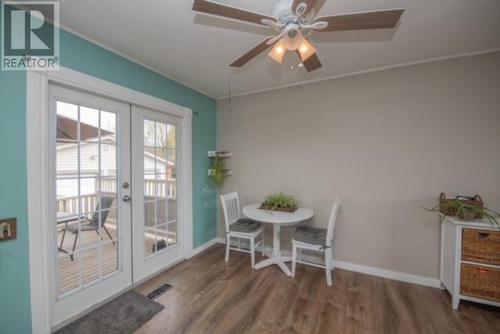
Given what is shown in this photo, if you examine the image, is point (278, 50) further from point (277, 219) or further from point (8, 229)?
point (8, 229)

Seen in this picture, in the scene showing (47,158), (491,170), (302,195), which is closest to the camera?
Answer: (47,158)

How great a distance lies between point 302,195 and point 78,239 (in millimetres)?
2597

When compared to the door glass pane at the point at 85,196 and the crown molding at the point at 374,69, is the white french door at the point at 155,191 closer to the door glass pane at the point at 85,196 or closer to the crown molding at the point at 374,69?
the door glass pane at the point at 85,196

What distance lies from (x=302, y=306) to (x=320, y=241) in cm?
70

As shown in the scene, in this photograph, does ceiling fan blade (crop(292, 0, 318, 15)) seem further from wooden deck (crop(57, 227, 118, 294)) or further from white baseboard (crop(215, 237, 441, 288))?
white baseboard (crop(215, 237, 441, 288))

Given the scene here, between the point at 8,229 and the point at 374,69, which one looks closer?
the point at 8,229

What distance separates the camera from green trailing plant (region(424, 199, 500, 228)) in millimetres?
1908

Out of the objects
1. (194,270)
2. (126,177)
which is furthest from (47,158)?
(194,270)

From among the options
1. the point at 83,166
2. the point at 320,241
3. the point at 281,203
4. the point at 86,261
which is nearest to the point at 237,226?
the point at 281,203

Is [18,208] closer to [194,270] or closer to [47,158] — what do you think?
[47,158]

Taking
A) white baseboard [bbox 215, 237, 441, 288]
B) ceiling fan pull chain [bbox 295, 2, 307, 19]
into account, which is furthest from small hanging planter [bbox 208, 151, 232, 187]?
ceiling fan pull chain [bbox 295, 2, 307, 19]

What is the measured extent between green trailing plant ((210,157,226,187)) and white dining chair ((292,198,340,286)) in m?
1.49

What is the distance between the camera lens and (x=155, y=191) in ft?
8.64

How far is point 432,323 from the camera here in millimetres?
1782
